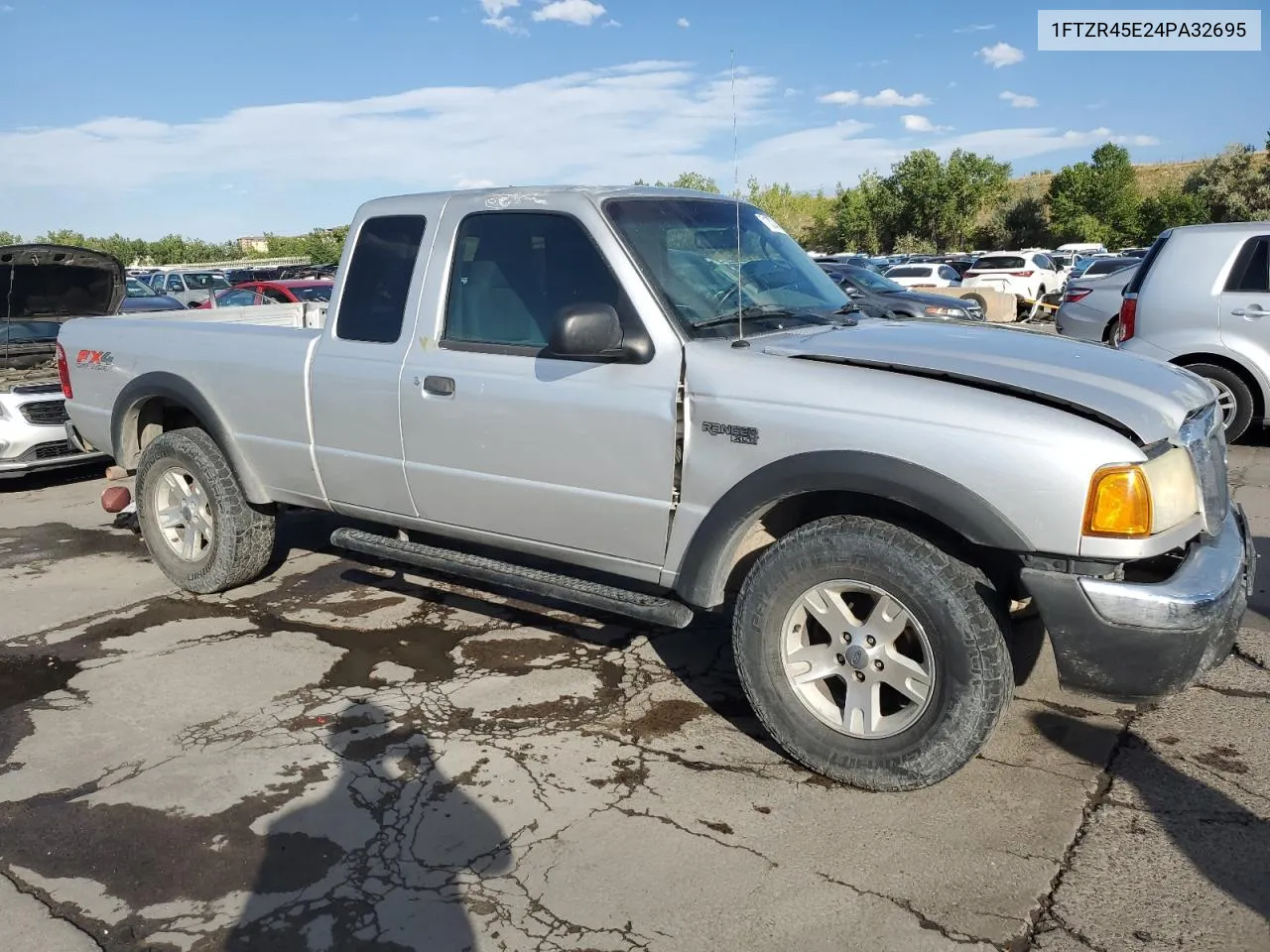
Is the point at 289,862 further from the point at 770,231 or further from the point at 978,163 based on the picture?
the point at 978,163

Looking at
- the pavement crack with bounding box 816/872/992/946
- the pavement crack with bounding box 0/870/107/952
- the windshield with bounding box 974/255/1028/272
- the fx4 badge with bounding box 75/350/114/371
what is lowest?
the pavement crack with bounding box 816/872/992/946

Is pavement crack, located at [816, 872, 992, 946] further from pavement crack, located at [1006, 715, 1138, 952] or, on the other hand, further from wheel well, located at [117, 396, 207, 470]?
wheel well, located at [117, 396, 207, 470]

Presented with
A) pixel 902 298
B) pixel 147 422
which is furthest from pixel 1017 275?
pixel 147 422

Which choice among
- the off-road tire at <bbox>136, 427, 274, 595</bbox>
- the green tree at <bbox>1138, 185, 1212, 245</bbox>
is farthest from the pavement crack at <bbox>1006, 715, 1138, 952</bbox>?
the green tree at <bbox>1138, 185, 1212, 245</bbox>

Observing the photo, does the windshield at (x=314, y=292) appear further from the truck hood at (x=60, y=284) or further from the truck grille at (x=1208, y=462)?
the truck grille at (x=1208, y=462)

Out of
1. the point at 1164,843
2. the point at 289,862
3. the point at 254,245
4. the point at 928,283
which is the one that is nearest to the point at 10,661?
the point at 289,862

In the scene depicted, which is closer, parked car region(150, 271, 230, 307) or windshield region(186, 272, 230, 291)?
parked car region(150, 271, 230, 307)

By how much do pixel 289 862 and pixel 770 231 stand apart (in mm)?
3214

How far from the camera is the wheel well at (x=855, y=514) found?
3.34 metres

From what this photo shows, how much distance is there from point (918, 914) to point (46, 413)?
307 inches

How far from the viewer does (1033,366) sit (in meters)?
3.42

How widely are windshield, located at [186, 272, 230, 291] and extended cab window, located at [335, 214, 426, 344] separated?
25.2 meters

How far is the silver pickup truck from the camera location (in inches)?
120

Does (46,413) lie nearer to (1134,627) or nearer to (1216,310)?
(1134,627)
